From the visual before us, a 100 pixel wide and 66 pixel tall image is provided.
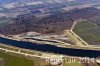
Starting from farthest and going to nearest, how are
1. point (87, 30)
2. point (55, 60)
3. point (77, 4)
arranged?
point (77, 4)
point (87, 30)
point (55, 60)

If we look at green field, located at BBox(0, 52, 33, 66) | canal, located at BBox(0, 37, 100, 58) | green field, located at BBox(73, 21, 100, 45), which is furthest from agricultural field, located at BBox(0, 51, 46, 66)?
green field, located at BBox(73, 21, 100, 45)

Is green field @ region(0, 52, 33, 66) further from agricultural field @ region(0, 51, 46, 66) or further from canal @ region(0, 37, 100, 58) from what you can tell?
canal @ region(0, 37, 100, 58)

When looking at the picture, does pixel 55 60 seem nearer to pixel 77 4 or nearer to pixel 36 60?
pixel 36 60

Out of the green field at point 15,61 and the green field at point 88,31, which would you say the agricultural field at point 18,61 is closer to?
the green field at point 15,61

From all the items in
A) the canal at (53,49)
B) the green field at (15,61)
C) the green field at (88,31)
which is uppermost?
the green field at (88,31)

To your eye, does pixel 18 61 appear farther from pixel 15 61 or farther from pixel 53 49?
pixel 53 49

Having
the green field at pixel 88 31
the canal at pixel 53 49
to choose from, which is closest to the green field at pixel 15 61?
the canal at pixel 53 49

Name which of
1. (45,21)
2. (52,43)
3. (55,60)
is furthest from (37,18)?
(55,60)

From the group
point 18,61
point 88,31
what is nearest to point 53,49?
point 18,61
